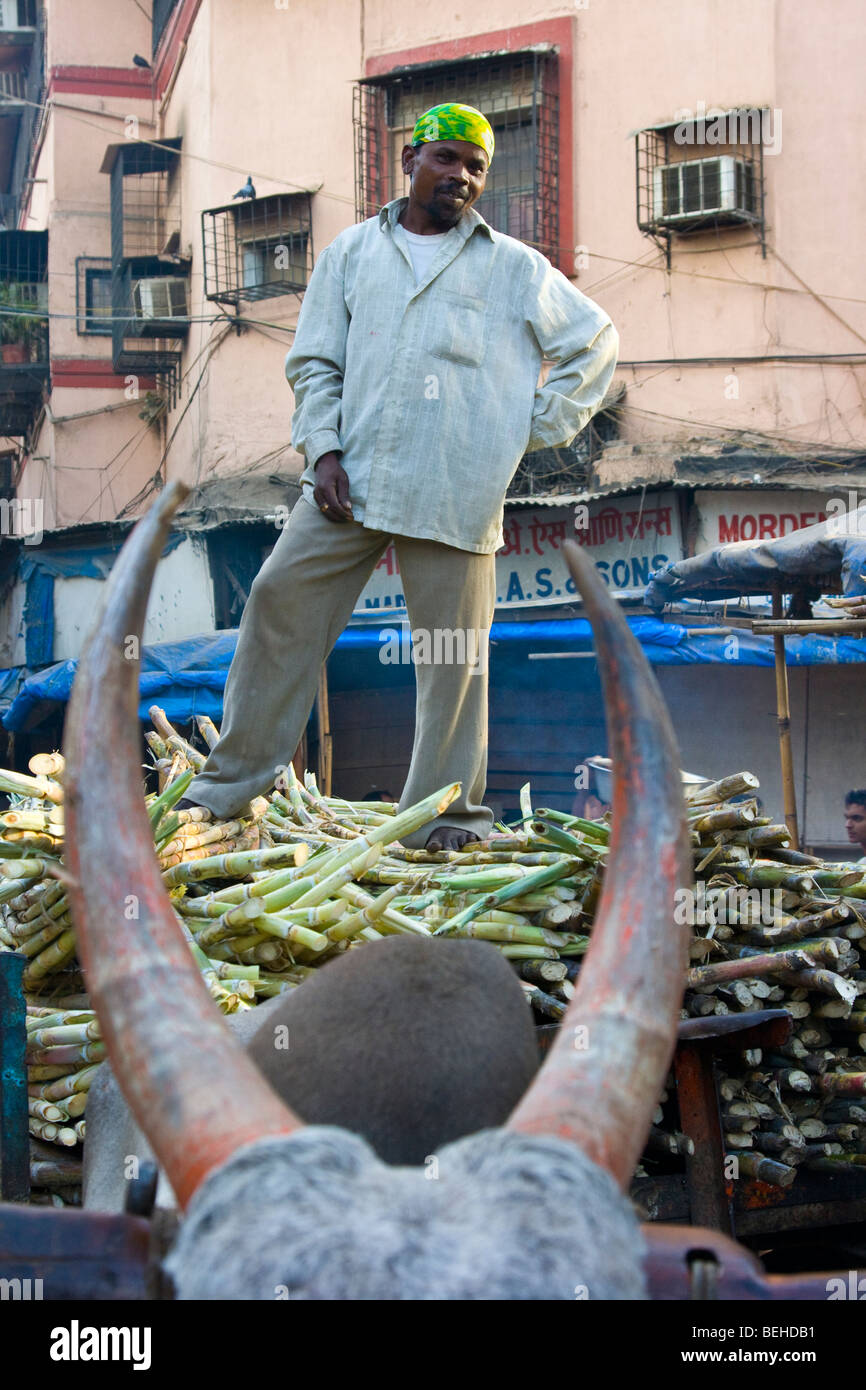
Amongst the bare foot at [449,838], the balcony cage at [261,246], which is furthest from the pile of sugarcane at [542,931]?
the balcony cage at [261,246]

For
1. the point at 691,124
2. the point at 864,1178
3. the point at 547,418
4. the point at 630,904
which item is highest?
the point at 691,124

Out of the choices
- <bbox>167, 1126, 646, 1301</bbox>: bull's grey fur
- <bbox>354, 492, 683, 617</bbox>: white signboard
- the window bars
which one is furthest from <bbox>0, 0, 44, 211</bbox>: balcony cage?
<bbox>167, 1126, 646, 1301</bbox>: bull's grey fur

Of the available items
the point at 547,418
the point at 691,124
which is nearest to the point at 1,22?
the point at 691,124

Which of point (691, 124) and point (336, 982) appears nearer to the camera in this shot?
point (336, 982)

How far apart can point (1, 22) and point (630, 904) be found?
2601 cm

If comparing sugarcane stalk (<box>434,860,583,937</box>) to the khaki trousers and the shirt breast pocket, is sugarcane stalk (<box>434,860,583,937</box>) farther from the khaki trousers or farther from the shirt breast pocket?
the shirt breast pocket

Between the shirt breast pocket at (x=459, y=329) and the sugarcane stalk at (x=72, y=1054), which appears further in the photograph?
the shirt breast pocket at (x=459, y=329)

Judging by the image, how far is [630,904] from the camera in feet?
4.94

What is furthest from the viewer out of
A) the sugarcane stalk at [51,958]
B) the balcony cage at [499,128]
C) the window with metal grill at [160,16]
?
the window with metal grill at [160,16]

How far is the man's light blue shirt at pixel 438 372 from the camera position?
153 inches

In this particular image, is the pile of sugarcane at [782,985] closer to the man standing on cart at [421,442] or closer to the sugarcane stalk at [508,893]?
the sugarcane stalk at [508,893]

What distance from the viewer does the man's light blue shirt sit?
153 inches

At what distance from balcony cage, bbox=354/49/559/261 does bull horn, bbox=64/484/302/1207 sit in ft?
41.1
